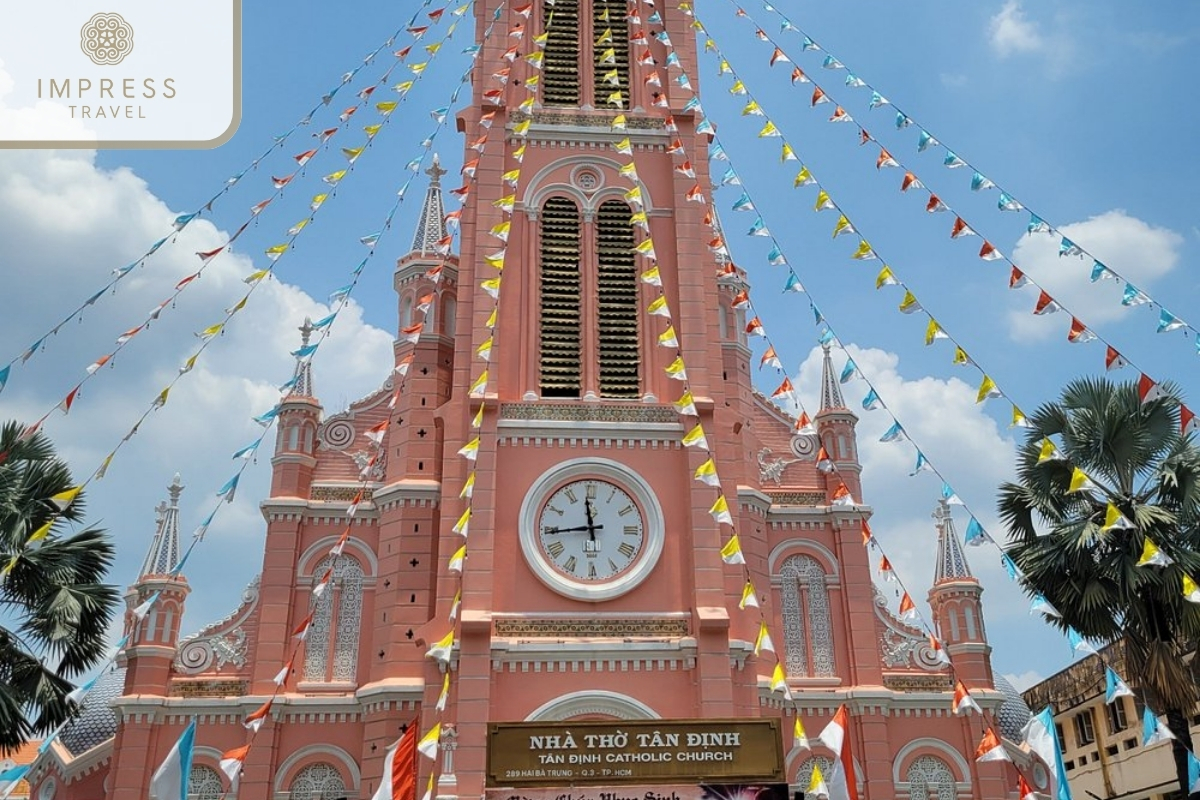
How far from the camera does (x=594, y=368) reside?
25.1m

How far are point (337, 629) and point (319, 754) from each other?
313 cm

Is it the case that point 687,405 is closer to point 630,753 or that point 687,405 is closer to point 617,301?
point 617,301

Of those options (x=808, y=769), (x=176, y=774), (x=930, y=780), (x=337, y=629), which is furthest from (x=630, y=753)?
(x=930, y=780)

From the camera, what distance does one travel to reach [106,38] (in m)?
13.1

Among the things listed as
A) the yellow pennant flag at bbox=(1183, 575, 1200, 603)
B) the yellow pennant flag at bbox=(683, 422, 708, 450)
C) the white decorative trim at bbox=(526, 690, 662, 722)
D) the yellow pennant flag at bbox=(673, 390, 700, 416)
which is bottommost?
the white decorative trim at bbox=(526, 690, 662, 722)

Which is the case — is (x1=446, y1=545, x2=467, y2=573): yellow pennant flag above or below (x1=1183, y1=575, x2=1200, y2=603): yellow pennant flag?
above

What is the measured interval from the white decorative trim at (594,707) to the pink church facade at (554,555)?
5 cm

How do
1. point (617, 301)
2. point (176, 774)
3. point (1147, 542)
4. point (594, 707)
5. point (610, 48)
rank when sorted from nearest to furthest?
point (1147, 542) < point (176, 774) < point (594, 707) < point (617, 301) < point (610, 48)

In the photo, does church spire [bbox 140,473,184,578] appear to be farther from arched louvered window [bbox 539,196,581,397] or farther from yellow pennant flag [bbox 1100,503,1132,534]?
yellow pennant flag [bbox 1100,503,1132,534]

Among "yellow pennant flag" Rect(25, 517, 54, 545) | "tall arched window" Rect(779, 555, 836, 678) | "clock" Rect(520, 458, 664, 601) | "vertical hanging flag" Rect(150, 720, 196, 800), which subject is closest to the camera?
"yellow pennant flag" Rect(25, 517, 54, 545)

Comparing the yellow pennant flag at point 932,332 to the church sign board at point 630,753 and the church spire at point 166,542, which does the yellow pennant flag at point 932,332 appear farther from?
the church spire at point 166,542

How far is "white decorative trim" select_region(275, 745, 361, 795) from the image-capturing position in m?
25.4

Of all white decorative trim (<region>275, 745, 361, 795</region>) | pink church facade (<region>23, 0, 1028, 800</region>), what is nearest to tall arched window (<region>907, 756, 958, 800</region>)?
pink church facade (<region>23, 0, 1028, 800</region>)

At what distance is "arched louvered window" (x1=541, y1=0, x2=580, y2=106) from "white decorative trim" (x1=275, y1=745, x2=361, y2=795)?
17.3m
